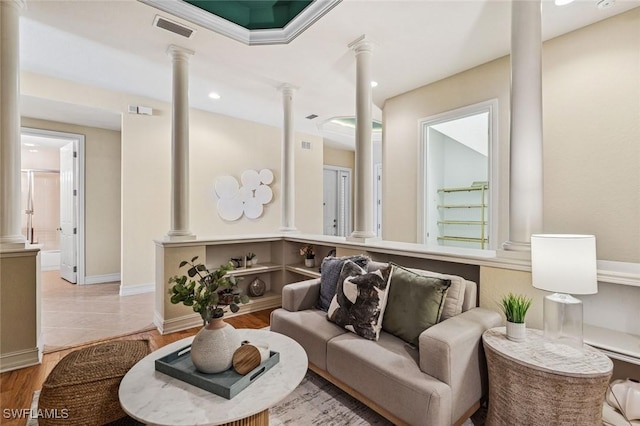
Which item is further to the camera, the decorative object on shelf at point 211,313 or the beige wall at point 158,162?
the beige wall at point 158,162

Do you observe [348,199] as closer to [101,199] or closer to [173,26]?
[101,199]

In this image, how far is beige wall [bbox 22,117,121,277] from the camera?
16.9 ft

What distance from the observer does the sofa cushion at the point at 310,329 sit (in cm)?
210

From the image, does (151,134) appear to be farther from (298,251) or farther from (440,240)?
(440,240)

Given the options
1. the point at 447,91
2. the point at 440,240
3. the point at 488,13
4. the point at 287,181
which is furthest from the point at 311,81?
the point at 440,240

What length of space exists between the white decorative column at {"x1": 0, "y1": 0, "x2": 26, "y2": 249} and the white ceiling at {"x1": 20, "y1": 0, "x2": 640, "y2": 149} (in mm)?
231

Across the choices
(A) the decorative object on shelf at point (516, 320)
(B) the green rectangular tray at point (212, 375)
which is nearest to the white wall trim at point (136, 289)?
(B) the green rectangular tray at point (212, 375)

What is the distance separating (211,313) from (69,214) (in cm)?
545

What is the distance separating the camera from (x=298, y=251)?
4.18 m

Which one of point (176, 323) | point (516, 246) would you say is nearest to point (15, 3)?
point (176, 323)

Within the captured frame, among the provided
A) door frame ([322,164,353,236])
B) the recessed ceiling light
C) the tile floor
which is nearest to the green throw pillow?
the recessed ceiling light

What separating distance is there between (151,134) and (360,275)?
14.0ft

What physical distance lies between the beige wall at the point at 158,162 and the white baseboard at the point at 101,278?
1.10 metres

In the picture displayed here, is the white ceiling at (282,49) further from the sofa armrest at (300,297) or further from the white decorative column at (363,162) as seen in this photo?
the sofa armrest at (300,297)
